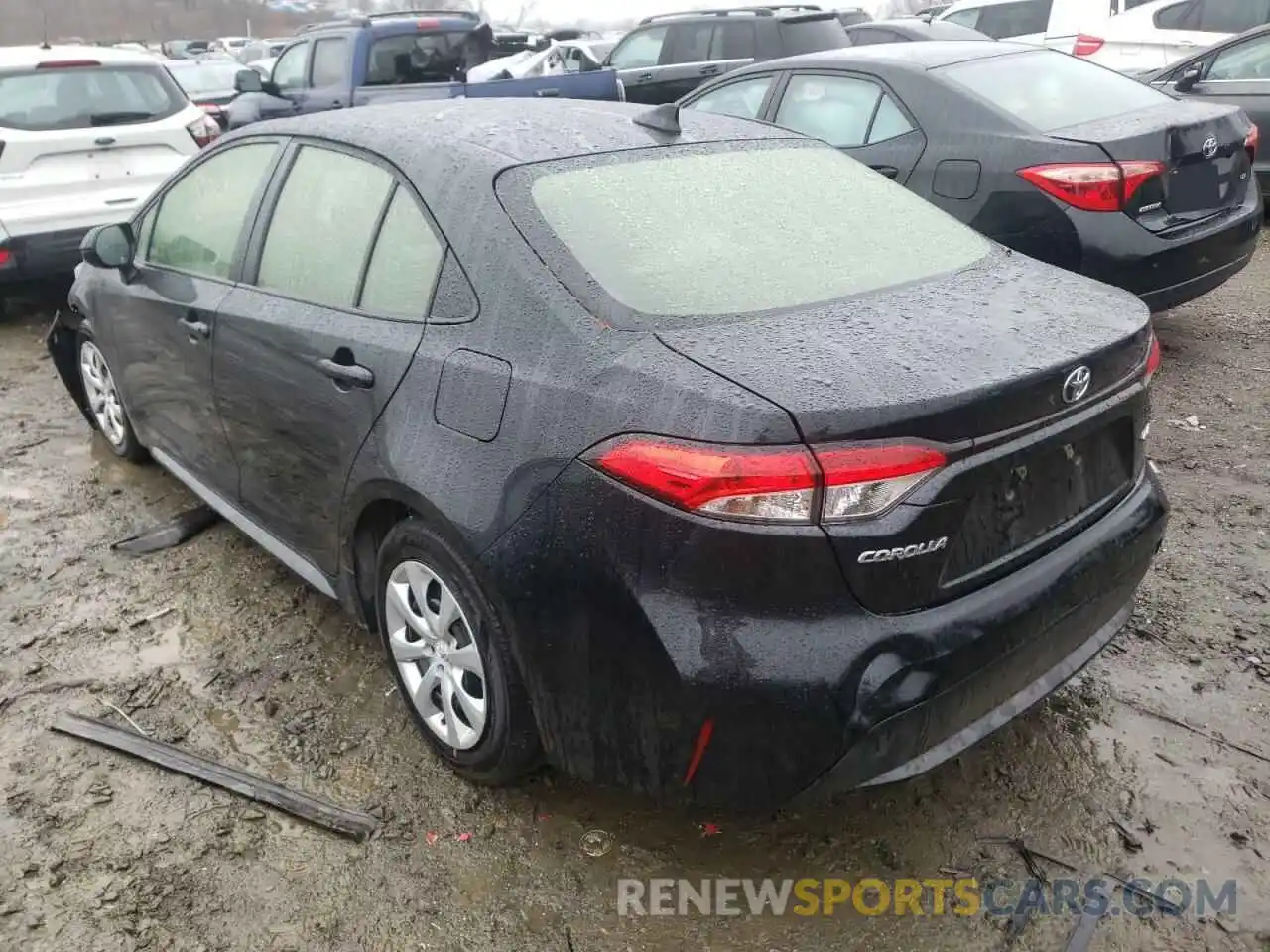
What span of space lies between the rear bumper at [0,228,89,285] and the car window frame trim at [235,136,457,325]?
4031 millimetres

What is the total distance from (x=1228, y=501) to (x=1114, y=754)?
5.63 feet

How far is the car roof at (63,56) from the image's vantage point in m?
6.66

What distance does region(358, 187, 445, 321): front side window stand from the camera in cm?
254

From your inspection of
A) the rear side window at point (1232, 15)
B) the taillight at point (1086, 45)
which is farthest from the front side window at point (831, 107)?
the rear side window at point (1232, 15)

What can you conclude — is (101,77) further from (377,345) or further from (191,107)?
(377,345)

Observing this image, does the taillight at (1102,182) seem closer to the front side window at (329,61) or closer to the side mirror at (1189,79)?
the side mirror at (1189,79)

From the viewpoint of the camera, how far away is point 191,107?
7.39 meters

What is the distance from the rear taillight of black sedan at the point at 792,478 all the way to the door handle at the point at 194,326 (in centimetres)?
203

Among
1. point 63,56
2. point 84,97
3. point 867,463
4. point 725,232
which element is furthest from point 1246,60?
point 63,56

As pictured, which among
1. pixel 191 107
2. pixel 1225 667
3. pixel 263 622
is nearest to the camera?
pixel 1225 667

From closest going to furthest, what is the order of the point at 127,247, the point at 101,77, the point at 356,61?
1. the point at 127,247
2. the point at 101,77
3. the point at 356,61

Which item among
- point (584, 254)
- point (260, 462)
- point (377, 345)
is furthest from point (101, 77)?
point (584, 254)

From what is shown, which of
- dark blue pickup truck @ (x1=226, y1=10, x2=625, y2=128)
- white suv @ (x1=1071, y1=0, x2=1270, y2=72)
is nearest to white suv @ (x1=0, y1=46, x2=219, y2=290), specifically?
dark blue pickup truck @ (x1=226, y1=10, x2=625, y2=128)

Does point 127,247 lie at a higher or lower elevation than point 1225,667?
higher
